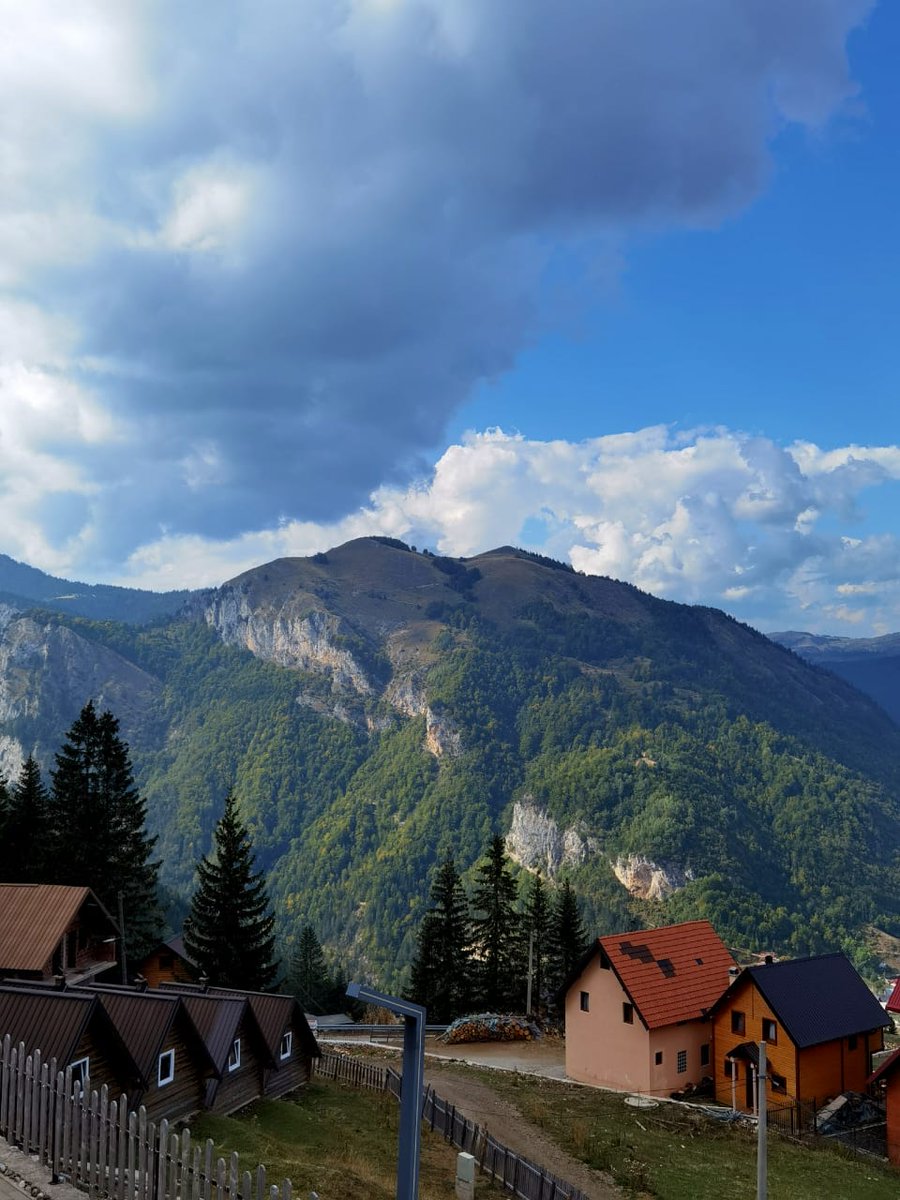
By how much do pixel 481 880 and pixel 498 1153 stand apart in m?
50.6

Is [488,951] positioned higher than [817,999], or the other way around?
[817,999]

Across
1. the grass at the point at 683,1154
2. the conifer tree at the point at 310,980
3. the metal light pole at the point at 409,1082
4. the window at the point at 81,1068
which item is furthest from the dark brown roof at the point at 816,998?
the conifer tree at the point at 310,980

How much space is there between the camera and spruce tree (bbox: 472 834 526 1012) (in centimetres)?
7538

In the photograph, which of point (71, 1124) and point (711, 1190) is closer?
point (71, 1124)

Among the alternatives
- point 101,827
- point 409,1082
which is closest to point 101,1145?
point 409,1082

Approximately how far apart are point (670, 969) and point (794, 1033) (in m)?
8.57

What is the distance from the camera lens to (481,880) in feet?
248

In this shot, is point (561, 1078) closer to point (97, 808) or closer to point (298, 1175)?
point (97, 808)

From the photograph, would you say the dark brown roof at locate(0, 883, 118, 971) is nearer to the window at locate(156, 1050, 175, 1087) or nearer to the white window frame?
the window at locate(156, 1050, 175, 1087)

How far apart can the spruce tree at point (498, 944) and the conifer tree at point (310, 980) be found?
3426 centimetres

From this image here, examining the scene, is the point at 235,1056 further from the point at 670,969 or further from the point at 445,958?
the point at 445,958

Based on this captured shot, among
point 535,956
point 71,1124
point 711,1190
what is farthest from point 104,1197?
point 535,956

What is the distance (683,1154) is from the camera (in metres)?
35.2

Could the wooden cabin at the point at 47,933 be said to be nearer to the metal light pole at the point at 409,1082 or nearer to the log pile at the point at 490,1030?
the log pile at the point at 490,1030
